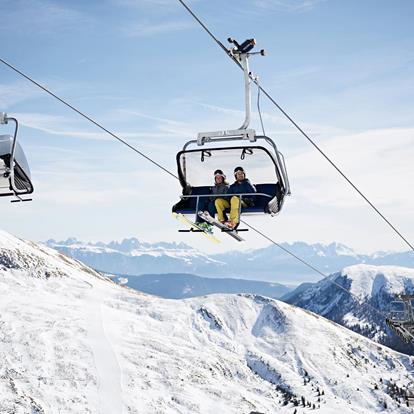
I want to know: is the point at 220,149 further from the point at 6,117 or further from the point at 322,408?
the point at 322,408

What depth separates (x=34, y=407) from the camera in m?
148

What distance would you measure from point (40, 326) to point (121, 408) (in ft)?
142

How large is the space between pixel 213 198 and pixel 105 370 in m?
164

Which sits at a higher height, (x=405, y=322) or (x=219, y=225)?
(x=219, y=225)

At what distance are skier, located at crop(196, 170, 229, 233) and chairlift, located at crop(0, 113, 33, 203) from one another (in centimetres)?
501

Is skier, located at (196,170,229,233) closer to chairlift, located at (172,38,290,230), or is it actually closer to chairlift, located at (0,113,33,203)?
chairlift, located at (172,38,290,230)

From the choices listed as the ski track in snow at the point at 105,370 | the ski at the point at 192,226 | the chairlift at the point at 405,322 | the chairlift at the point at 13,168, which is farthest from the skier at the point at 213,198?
the ski track in snow at the point at 105,370

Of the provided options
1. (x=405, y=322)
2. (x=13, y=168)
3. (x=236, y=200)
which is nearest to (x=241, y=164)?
(x=236, y=200)

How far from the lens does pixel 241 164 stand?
17.0 m

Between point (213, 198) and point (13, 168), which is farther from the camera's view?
point (213, 198)

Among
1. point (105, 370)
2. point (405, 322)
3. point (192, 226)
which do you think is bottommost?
point (105, 370)

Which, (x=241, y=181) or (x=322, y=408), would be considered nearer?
(x=241, y=181)

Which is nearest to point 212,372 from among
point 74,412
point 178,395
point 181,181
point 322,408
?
point 178,395

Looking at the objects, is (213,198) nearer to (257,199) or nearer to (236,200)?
(236,200)
